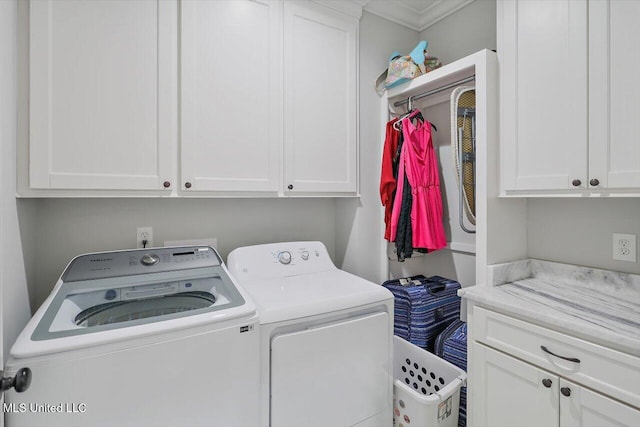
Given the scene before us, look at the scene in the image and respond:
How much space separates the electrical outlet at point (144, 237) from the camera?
67.9 inches

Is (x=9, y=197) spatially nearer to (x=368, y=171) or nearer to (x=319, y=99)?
(x=319, y=99)

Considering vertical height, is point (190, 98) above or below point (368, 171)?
above

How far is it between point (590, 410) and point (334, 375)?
94 centimetres

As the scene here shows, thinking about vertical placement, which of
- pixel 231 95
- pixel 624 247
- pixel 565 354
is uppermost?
pixel 231 95

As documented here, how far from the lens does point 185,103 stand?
153cm

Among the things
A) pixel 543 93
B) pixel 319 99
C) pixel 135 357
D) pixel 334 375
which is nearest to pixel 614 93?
pixel 543 93

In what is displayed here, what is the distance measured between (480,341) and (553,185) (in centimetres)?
80

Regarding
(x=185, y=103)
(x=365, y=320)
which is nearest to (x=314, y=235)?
(x=365, y=320)

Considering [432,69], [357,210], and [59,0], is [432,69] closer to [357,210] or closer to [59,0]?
[357,210]

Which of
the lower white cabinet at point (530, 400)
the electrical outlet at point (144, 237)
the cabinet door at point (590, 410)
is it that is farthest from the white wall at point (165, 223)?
the cabinet door at point (590, 410)

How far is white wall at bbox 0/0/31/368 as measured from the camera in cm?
104

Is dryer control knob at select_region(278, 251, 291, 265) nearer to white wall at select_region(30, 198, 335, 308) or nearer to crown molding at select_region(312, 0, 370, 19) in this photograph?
white wall at select_region(30, 198, 335, 308)

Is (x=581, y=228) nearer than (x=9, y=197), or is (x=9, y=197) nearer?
(x=9, y=197)

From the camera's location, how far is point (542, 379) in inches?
48.8
